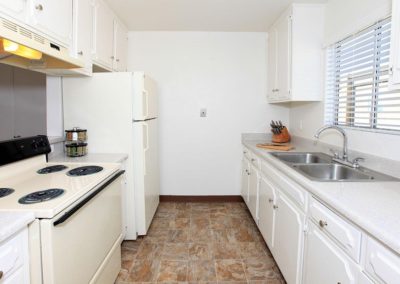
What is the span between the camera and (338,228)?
3.80 ft

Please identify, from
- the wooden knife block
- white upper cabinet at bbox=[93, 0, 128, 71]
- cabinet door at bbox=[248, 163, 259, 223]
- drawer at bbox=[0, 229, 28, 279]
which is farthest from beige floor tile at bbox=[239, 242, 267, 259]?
white upper cabinet at bbox=[93, 0, 128, 71]

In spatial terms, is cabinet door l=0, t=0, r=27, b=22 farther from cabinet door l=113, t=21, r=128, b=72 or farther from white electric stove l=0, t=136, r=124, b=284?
cabinet door l=113, t=21, r=128, b=72

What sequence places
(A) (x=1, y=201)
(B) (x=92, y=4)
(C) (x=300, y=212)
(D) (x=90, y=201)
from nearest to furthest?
(A) (x=1, y=201), (D) (x=90, y=201), (C) (x=300, y=212), (B) (x=92, y=4)

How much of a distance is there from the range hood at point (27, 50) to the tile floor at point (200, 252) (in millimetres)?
1626

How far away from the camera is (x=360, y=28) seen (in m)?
1.99

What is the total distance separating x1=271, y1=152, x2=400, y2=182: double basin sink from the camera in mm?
1634

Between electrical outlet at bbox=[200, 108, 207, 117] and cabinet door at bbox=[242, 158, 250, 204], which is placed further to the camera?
electrical outlet at bbox=[200, 108, 207, 117]

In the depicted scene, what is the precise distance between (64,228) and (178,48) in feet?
9.22

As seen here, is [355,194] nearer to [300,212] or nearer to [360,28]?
[300,212]

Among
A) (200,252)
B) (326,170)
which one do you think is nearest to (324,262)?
(326,170)

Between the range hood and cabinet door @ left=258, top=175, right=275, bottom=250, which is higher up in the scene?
the range hood

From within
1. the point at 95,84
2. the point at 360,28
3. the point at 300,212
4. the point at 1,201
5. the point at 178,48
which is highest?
the point at 178,48

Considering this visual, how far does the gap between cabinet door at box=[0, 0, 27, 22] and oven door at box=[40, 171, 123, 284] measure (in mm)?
1000

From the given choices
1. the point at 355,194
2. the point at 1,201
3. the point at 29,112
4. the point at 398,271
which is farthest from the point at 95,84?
the point at 398,271
